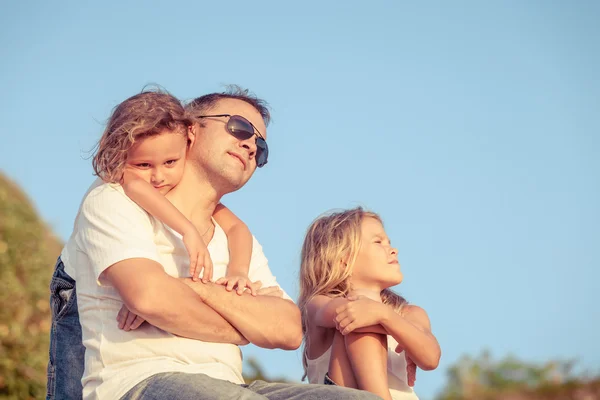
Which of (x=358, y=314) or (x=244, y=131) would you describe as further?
(x=244, y=131)

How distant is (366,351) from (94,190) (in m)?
1.69

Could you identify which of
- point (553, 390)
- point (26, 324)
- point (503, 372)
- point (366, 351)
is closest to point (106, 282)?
point (366, 351)

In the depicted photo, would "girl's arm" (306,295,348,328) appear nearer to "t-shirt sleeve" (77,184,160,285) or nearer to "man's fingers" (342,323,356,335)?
"man's fingers" (342,323,356,335)

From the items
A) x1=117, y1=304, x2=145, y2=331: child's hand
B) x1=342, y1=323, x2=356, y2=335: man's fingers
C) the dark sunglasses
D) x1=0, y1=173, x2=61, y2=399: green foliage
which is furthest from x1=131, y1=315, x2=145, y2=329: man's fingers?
x1=0, y1=173, x2=61, y2=399: green foliage

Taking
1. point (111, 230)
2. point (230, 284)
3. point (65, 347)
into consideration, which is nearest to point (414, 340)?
point (230, 284)

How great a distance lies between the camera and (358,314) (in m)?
4.28

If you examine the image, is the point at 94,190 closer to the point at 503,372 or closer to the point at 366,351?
the point at 366,351

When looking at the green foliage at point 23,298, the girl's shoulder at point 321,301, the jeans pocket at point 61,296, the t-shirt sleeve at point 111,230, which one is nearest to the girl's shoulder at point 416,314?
the girl's shoulder at point 321,301

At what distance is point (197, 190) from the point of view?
14.6 feet

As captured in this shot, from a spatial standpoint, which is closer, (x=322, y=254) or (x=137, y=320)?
(x=137, y=320)

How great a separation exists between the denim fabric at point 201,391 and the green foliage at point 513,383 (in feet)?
16.9

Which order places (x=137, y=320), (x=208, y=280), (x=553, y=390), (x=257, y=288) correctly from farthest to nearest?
(x=553, y=390)
(x=257, y=288)
(x=208, y=280)
(x=137, y=320)

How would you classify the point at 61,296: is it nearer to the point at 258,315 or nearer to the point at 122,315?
the point at 122,315

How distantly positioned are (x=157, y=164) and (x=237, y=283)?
0.79m
